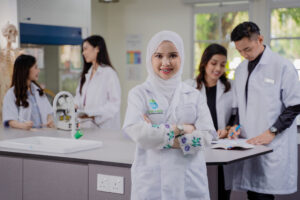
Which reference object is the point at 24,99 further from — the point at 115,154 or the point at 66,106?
the point at 115,154

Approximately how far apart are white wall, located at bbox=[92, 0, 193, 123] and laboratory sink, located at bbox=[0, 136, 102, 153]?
445 cm

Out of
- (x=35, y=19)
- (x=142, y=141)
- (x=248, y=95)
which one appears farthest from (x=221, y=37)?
(x=142, y=141)

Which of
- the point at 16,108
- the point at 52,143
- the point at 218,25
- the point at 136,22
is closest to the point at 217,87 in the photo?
the point at 52,143

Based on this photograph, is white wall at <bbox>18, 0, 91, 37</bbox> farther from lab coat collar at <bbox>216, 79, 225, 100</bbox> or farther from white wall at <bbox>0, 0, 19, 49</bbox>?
lab coat collar at <bbox>216, 79, 225, 100</bbox>

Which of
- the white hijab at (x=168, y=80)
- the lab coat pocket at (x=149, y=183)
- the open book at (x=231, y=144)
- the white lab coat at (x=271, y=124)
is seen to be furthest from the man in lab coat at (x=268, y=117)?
the lab coat pocket at (x=149, y=183)

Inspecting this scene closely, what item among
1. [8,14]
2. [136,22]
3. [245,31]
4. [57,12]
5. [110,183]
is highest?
[136,22]

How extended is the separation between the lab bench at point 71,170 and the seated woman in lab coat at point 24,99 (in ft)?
2.87

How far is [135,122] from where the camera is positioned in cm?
193

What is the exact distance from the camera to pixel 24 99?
364 centimetres

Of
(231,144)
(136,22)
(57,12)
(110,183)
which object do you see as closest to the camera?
(110,183)

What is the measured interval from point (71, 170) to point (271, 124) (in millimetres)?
1333

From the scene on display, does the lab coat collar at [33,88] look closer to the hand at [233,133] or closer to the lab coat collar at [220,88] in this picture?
the lab coat collar at [220,88]

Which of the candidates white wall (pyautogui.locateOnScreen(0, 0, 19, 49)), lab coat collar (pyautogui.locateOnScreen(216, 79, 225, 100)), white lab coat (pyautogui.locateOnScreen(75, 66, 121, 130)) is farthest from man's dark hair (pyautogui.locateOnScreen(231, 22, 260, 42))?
white wall (pyautogui.locateOnScreen(0, 0, 19, 49))

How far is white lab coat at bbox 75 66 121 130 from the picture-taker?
3.89 m
